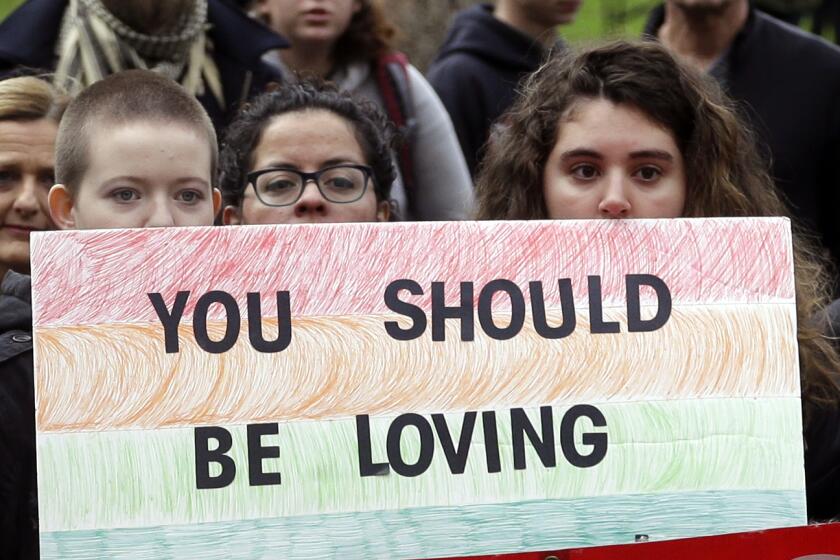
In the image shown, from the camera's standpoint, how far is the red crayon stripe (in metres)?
2.23

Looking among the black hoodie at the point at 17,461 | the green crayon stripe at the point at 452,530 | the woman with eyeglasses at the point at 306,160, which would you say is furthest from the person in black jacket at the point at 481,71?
the green crayon stripe at the point at 452,530

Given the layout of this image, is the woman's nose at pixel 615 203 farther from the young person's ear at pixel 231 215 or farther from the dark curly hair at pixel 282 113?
the young person's ear at pixel 231 215

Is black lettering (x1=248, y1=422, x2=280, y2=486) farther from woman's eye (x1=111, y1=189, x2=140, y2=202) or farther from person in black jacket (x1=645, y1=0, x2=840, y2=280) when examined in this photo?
person in black jacket (x1=645, y1=0, x2=840, y2=280)

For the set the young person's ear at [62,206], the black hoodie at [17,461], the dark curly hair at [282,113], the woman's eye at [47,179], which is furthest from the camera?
the dark curly hair at [282,113]

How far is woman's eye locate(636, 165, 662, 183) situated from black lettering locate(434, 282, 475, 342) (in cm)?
70

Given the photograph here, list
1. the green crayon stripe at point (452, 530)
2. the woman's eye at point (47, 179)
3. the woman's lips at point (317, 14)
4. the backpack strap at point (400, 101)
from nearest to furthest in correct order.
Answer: the green crayon stripe at point (452, 530) < the woman's eye at point (47, 179) < the backpack strap at point (400, 101) < the woman's lips at point (317, 14)

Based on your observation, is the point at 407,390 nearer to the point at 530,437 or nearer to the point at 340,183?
the point at 530,437

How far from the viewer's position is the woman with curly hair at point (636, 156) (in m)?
2.81

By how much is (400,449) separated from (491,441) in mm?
139

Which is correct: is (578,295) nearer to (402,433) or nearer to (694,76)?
(402,433)

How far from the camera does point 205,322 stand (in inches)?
88.3

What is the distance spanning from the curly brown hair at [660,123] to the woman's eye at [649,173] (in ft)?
0.30

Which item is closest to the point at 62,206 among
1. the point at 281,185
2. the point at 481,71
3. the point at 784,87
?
the point at 281,185

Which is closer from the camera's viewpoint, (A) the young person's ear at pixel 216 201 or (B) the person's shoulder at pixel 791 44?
(A) the young person's ear at pixel 216 201
